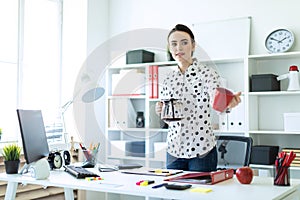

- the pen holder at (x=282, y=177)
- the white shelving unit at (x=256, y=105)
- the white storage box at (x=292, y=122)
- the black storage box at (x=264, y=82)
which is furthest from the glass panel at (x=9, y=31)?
the pen holder at (x=282, y=177)

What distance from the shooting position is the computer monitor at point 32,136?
204cm

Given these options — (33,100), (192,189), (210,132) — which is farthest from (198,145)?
(33,100)

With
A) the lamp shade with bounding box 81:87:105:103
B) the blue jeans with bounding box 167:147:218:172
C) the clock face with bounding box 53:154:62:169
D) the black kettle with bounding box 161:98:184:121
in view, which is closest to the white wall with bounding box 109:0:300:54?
the lamp shade with bounding box 81:87:105:103

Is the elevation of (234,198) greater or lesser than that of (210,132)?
lesser

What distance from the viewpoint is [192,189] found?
1.56 metres

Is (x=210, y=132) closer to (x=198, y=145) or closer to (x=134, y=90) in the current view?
(x=198, y=145)

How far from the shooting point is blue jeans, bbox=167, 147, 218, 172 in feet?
6.50

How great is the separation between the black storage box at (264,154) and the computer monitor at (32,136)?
5.40 feet

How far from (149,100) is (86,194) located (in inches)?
42.5

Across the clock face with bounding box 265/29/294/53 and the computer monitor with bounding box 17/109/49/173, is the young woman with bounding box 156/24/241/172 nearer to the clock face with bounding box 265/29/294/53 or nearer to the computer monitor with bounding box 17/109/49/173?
the computer monitor with bounding box 17/109/49/173

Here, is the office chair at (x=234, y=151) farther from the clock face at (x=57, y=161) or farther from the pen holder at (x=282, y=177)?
the clock face at (x=57, y=161)

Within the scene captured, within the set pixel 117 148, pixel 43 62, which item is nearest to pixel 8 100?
pixel 43 62

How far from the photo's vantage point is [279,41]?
10.4 feet

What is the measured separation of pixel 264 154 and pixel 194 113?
4.21 feet
